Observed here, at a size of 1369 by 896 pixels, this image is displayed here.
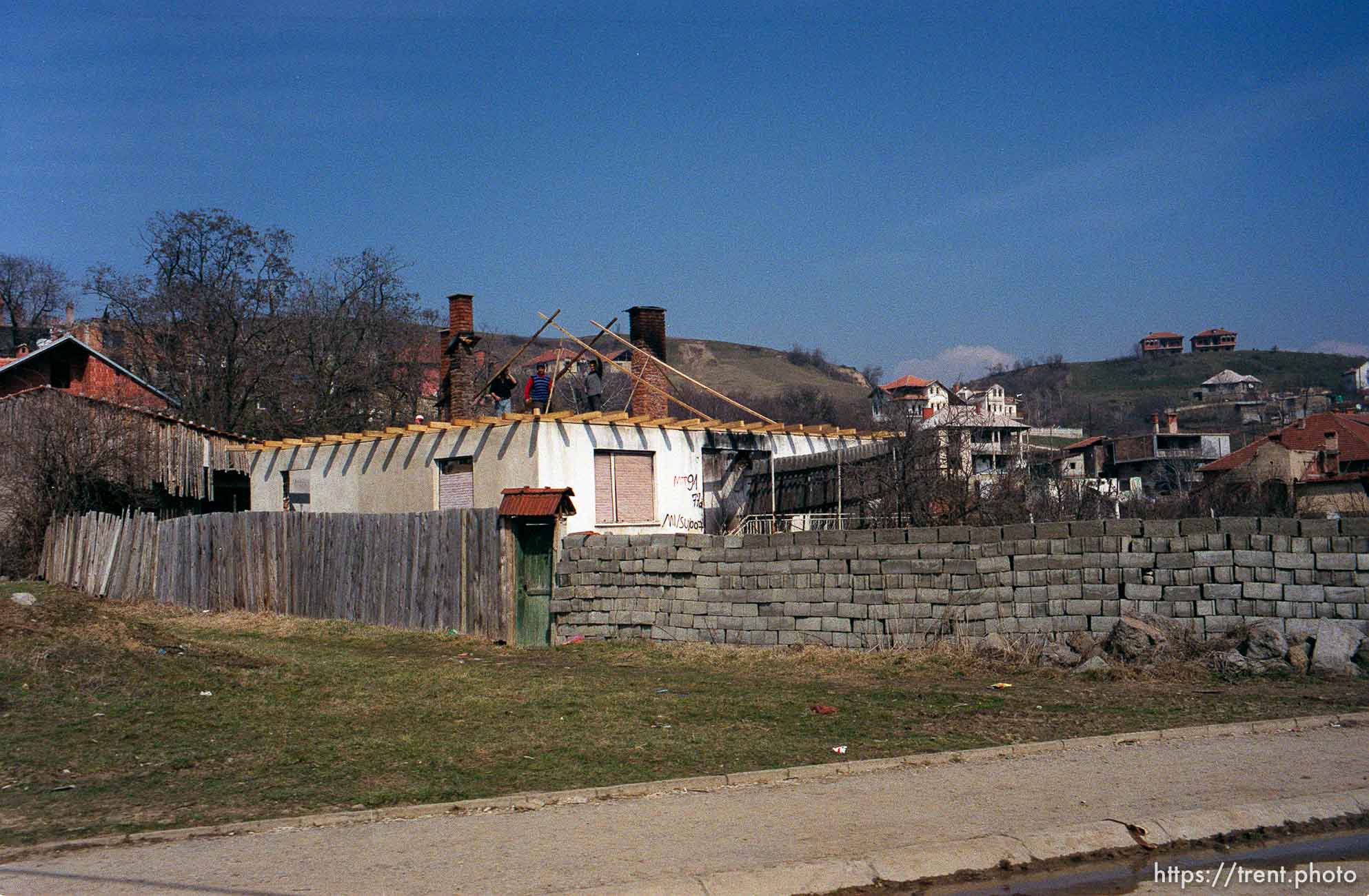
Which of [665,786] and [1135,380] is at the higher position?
[1135,380]

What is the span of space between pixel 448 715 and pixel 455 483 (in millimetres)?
8567

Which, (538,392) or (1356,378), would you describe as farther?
(1356,378)

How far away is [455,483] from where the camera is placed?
18.3 m

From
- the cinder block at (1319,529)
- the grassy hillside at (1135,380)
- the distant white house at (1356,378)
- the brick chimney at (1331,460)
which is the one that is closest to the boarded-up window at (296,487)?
the cinder block at (1319,529)

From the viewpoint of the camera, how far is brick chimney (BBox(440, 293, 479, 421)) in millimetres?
21359

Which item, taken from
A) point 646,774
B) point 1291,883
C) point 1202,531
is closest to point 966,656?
point 1202,531

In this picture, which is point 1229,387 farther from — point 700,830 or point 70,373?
point 700,830

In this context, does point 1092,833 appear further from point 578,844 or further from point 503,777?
point 503,777

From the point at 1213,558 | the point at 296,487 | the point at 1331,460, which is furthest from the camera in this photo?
the point at 1331,460

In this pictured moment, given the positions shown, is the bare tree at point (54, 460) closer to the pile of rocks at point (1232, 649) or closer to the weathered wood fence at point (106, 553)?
the weathered wood fence at point (106, 553)

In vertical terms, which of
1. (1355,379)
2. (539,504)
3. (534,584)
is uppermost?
(1355,379)

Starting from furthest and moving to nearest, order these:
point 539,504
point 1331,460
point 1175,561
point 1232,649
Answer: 1. point 1331,460
2. point 539,504
3. point 1175,561
4. point 1232,649

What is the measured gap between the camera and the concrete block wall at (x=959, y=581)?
1211 centimetres

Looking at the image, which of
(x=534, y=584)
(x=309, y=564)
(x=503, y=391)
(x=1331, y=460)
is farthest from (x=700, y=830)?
(x=1331, y=460)
